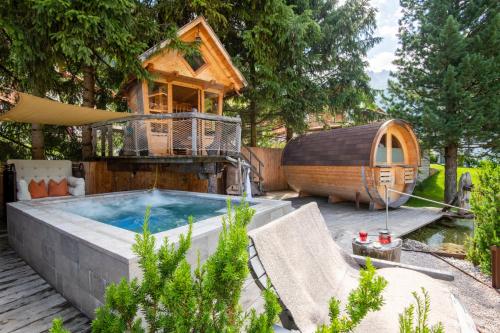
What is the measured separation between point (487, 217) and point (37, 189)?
A: 8.46m

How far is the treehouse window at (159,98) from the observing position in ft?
29.5

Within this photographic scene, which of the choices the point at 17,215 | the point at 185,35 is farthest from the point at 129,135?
the point at 17,215

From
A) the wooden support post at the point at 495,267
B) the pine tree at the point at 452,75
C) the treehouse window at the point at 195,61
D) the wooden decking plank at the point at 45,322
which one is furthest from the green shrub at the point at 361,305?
the pine tree at the point at 452,75

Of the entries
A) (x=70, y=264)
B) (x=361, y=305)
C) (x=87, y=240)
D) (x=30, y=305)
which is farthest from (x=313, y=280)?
(x=30, y=305)

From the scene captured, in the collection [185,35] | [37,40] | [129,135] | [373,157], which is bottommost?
[373,157]

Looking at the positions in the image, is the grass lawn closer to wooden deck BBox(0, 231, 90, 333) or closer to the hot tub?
the hot tub

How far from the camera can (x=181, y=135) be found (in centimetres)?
783

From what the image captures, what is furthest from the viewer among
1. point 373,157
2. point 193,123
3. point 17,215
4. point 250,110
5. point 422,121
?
point 250,110

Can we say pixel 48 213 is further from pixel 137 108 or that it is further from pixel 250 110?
pixel 250 110

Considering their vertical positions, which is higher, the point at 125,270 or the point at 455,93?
the point at 455,93

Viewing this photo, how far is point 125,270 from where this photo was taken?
2.17m

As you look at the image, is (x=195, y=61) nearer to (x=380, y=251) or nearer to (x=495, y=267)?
(x=380, y=251)

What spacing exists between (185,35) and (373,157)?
22.6ft

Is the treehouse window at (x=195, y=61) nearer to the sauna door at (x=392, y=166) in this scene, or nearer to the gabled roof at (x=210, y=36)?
the gabled roof at (x=210, y=36)
